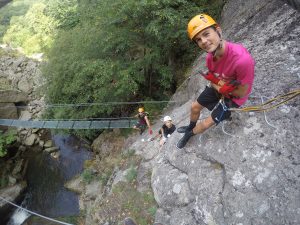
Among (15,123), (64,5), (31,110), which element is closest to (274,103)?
(15,123)

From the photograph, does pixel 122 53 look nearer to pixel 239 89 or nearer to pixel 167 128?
pixel 167 128

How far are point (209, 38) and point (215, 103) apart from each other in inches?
43.2

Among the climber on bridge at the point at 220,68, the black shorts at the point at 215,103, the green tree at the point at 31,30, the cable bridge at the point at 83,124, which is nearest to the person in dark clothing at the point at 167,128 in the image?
the climber on bridge at the point at 220,68

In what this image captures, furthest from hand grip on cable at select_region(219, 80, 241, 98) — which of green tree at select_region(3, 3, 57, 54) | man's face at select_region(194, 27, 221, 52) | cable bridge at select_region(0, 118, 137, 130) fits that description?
green tree at select_region(3, 3, 57, 54)

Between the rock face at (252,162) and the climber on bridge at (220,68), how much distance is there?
55 cm

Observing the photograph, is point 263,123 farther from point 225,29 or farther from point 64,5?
point 64,5

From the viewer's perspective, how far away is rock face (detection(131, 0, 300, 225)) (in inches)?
132

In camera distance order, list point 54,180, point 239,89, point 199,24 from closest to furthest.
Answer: point 199,24, point 239,89, point 54,180

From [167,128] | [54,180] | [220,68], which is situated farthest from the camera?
[54,180]

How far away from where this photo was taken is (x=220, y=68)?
3.11 metres

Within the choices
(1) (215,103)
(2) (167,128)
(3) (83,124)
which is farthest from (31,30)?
(1) (215,103)

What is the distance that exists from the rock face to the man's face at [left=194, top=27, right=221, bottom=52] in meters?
1.50

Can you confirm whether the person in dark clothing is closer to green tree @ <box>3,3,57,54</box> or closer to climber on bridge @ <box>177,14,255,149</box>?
climber on bridge @ <box>177,14,255,149</box>

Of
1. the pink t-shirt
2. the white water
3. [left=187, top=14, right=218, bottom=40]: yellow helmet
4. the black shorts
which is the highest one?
[left=187, top=14, right=218, bottom=40]: yellow helmet
